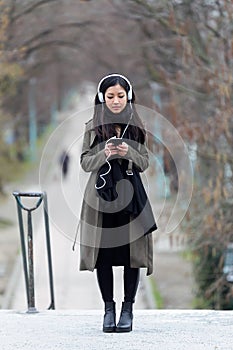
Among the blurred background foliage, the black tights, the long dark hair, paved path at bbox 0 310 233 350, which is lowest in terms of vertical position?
paved path at bbox 0 310 233 350

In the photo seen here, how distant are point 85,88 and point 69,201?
98.3 feet

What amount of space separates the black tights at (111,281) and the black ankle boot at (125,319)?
0.05 metres

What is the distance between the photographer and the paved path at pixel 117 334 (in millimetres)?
7141

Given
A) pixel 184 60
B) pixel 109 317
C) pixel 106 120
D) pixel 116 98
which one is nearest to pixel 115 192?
pixel 106 120

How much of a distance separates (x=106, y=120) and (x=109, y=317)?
138cm

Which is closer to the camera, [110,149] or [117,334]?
[110,149]

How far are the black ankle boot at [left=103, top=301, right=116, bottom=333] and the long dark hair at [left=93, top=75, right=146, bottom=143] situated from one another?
3.82ft

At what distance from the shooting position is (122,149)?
7.23 m

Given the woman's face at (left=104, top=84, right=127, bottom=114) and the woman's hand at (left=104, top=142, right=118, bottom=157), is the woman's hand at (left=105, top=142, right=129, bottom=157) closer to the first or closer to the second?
Answer: the woman's hand at (left=104, top=142, right=118, bottom=157)

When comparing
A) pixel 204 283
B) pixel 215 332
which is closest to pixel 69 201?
pixel 215 332

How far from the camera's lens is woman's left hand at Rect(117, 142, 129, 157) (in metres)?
7.22

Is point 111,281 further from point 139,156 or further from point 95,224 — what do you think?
point 139,156

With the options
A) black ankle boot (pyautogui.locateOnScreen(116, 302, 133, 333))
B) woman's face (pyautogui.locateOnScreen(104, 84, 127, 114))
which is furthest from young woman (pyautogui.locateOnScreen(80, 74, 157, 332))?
black ankle boot (pyautogui.locateOnScreen(116, 302, 133, 333))

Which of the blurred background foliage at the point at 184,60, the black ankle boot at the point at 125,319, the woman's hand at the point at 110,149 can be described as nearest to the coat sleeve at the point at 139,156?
the woman's hand at the point at 110,149
